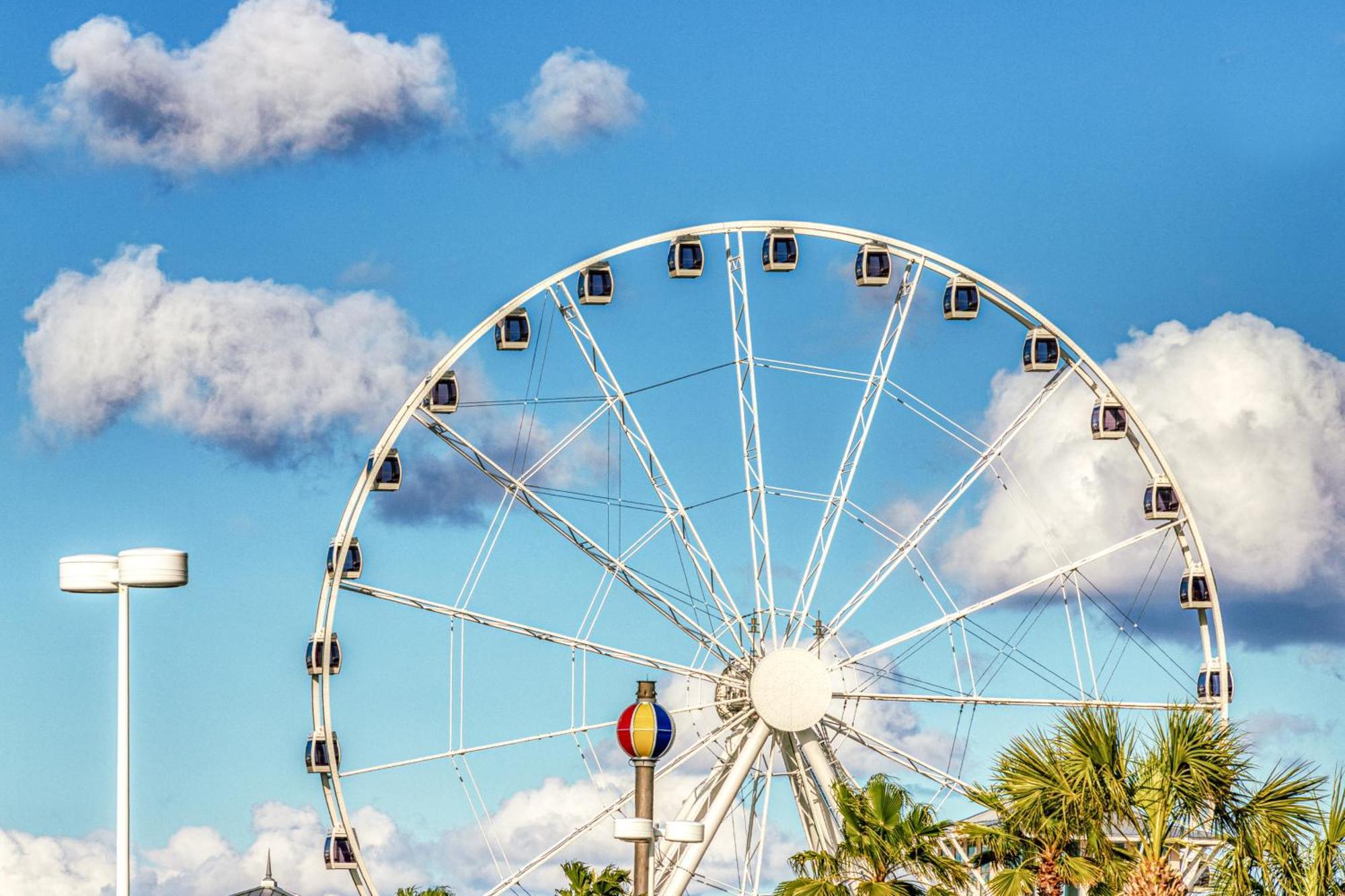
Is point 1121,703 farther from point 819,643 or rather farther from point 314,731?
point 314,731

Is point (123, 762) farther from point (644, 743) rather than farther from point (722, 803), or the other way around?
point (722, 803)

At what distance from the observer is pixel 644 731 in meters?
43.6

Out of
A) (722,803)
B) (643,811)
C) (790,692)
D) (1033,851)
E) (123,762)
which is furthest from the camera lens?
(790,692)

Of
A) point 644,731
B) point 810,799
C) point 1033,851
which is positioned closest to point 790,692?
point 810,799

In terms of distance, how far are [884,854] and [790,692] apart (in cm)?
1070

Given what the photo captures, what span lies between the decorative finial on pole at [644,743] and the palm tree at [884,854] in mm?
2368

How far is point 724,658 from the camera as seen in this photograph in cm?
5294

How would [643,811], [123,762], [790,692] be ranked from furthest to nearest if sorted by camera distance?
[790,692], [643,811], [123,762]

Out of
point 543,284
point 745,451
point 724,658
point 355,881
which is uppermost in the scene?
point 543,284

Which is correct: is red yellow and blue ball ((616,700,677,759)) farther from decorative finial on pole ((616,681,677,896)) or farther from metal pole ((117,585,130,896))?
metal pole ((117,585,130,896))


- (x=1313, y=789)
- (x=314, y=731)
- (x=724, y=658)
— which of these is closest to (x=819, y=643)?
(x=724, y=658)

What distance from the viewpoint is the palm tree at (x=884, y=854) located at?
136 ft

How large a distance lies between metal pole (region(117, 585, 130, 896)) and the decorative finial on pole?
1483cm

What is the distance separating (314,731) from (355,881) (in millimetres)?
3137
